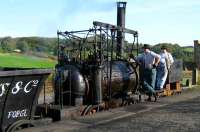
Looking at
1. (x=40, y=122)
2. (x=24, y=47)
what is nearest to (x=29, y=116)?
(x=40, y=122)

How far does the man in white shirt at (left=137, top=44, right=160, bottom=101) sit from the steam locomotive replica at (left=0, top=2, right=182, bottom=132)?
28 cm

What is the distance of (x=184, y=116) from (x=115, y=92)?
2641 millimetres

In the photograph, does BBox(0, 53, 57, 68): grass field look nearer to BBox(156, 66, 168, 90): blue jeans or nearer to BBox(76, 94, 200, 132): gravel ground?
BBox(156, 66, 168, 90): blue jeans

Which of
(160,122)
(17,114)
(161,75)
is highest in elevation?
(161,75)

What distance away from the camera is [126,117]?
11.3 m

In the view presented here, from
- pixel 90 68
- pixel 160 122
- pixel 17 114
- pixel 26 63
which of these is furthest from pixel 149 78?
pixel 26 63

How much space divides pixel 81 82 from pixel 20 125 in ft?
9.75

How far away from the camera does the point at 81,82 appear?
11977 millimetres

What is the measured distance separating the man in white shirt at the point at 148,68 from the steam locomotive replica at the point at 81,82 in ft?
0.93

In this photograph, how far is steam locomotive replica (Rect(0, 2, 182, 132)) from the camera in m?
9.06

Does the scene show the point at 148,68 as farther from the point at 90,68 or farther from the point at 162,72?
the point at 90,68

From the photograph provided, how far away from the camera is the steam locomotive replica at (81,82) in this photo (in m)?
9.06

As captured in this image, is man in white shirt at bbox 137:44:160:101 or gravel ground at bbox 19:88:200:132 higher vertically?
man in white shirt at bbox 137:44:160:101

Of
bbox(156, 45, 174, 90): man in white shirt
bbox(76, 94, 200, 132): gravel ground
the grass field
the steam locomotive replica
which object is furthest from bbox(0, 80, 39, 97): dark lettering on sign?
the grass field
